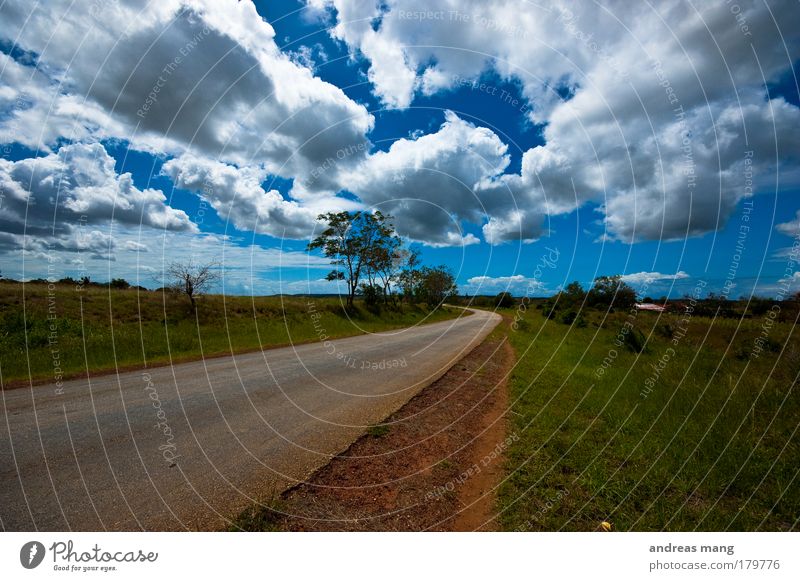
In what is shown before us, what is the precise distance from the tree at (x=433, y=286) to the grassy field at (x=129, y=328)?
32.8 m

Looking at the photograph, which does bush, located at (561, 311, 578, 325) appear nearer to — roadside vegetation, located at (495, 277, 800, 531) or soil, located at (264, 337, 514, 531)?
roadside vegetation, located at (495, 277, 800, 531)

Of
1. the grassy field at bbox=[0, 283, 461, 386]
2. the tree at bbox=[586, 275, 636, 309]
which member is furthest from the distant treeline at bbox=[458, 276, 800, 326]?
the grassy field at bbox=[0, 283, 461, 386]

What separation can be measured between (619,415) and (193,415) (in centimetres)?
888

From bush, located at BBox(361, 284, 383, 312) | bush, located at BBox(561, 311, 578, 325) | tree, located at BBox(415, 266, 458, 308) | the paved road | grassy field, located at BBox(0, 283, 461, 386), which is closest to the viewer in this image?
the paved road

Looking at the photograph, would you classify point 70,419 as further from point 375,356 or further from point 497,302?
point 497,302

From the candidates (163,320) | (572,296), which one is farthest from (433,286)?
(163,320)

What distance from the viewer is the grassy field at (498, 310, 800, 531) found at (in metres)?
4.16

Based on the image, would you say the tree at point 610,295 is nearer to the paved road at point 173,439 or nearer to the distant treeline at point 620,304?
the distant treeline at point 620,304

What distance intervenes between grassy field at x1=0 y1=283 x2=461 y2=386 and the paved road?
293 centimetres

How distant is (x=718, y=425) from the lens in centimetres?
609

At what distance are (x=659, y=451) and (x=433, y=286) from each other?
221 ft

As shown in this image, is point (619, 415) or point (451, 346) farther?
point (451, 346)

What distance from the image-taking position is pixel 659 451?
5.62m

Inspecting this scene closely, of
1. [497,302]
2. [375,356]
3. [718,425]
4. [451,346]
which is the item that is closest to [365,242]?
[451,346]
